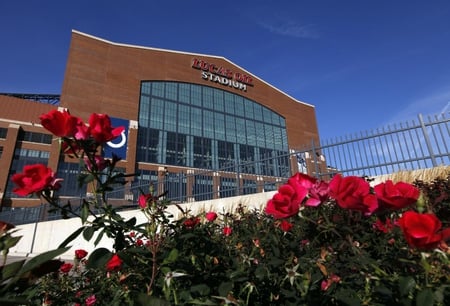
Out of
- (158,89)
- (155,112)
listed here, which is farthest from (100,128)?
(158,89)

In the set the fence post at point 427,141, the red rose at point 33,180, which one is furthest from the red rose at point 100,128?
the fence post at point 427,141

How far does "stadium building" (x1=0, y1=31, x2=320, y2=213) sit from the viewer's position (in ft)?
101

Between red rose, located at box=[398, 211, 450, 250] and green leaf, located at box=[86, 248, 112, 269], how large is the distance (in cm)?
94

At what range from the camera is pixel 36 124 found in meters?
34.6

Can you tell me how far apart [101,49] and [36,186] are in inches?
1519

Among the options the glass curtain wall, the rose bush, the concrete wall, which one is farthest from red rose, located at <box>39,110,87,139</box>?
the glass curtain wall

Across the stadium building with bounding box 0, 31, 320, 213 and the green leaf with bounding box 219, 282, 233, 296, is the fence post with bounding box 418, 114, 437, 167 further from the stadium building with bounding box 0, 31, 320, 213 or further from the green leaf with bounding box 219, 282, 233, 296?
the stadium building with bounding box 0, 31, 320, 213

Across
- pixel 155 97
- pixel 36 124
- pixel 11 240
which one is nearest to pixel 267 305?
pixel 11 240

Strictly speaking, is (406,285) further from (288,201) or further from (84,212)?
(84,212)

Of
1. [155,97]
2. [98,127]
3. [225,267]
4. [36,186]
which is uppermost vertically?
[155,97]

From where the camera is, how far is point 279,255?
4.06 ft

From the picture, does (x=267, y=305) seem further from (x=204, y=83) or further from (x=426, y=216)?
(x=204, y=83)

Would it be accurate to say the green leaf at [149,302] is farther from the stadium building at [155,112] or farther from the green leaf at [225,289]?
the stadium building at [155,112]

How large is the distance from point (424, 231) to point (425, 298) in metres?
0.20
